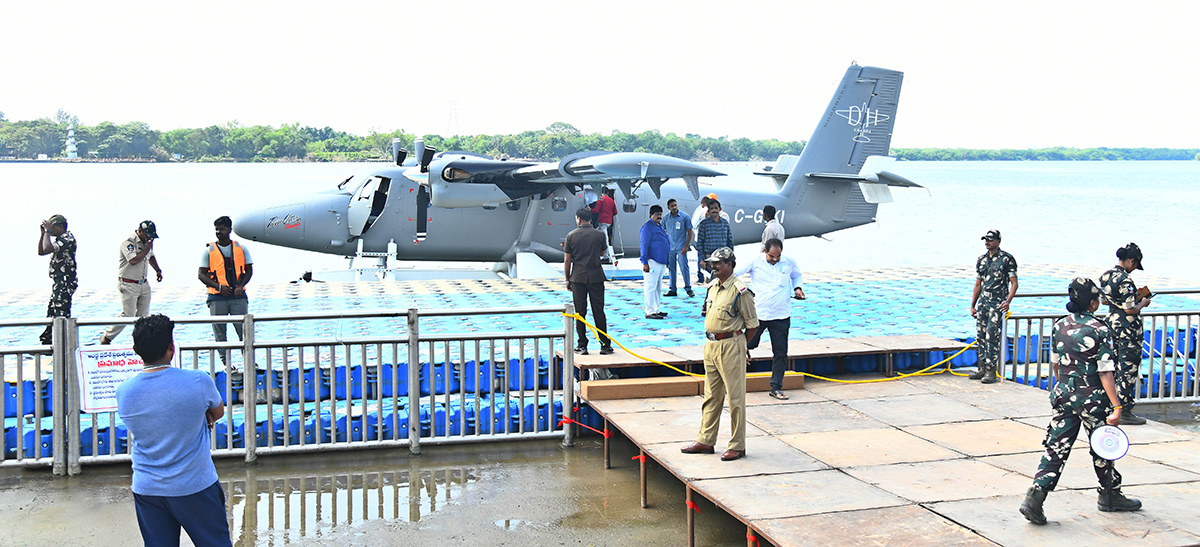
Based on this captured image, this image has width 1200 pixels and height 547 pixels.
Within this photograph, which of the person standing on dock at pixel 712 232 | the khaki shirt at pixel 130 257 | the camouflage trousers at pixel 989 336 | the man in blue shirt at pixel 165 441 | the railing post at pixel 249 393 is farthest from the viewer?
the person standing on dock at pixel 712 232

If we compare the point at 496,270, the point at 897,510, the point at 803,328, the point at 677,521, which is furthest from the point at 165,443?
the point at 496,270

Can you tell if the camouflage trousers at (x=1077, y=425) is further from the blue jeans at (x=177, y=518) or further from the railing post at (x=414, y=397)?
the railing post at (x=414, y=397)

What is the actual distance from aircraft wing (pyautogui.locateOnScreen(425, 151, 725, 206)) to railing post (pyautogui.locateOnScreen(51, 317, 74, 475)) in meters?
7.32

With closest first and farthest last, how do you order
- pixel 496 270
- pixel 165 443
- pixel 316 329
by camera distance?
pixel 165 443, pixel 316 329, pixel 496 270

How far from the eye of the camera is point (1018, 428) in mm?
6980

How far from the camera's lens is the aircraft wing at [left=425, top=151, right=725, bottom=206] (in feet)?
42.0

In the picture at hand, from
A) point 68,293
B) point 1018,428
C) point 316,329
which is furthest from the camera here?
point 316,329

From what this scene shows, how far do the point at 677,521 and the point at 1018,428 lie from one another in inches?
110

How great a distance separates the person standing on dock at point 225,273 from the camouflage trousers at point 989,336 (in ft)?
22.2

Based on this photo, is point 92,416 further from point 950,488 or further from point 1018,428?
point 1018,428

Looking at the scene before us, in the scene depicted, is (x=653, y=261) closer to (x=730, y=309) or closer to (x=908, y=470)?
(x=730, y=309)

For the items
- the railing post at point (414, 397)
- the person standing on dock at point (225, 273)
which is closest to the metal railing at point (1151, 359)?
the railing post at point (414, 397)

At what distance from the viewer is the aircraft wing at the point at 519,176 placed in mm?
12812

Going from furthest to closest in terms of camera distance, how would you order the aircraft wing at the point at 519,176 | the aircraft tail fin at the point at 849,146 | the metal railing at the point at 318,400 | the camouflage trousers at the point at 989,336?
1. the aircraft tail fin at the point at 849,146
2. the aircraft wing at the point at 519,176
3. the camouflage trousers at the point at 989,336
4. the metal railing at the point at 318,400
